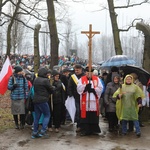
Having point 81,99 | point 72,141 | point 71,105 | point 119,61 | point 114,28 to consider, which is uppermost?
point 114,28

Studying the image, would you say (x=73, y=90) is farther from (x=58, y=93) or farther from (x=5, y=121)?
(x=5, y=121)

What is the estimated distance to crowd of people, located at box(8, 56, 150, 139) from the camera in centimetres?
813

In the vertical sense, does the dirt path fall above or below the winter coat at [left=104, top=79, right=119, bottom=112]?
below

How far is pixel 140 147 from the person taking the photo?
7234 mm

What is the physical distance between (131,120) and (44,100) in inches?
93.4

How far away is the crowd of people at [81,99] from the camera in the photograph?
813 centimetres

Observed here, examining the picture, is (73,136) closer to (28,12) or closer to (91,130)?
(91,130)

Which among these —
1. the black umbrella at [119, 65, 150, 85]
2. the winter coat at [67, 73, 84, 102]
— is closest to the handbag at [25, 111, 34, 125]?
the winter coat at [67, 73, 84, 102]

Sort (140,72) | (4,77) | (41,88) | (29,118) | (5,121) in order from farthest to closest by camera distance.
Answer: (5,121) → (140,72) → (29,118) → (4,77) → (41,88)

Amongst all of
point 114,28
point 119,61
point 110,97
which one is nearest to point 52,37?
point 114,28

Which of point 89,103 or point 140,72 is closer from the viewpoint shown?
point 89,103

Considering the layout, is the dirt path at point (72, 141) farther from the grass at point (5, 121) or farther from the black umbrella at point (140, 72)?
the black umbrella at point (140, 72)

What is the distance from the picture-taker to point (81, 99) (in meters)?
8.48

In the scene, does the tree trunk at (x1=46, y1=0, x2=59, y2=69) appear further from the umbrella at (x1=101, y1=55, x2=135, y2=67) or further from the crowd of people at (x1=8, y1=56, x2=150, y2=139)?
the crowd of people at (x1=8, y1=56, x2=150, y2=139)
